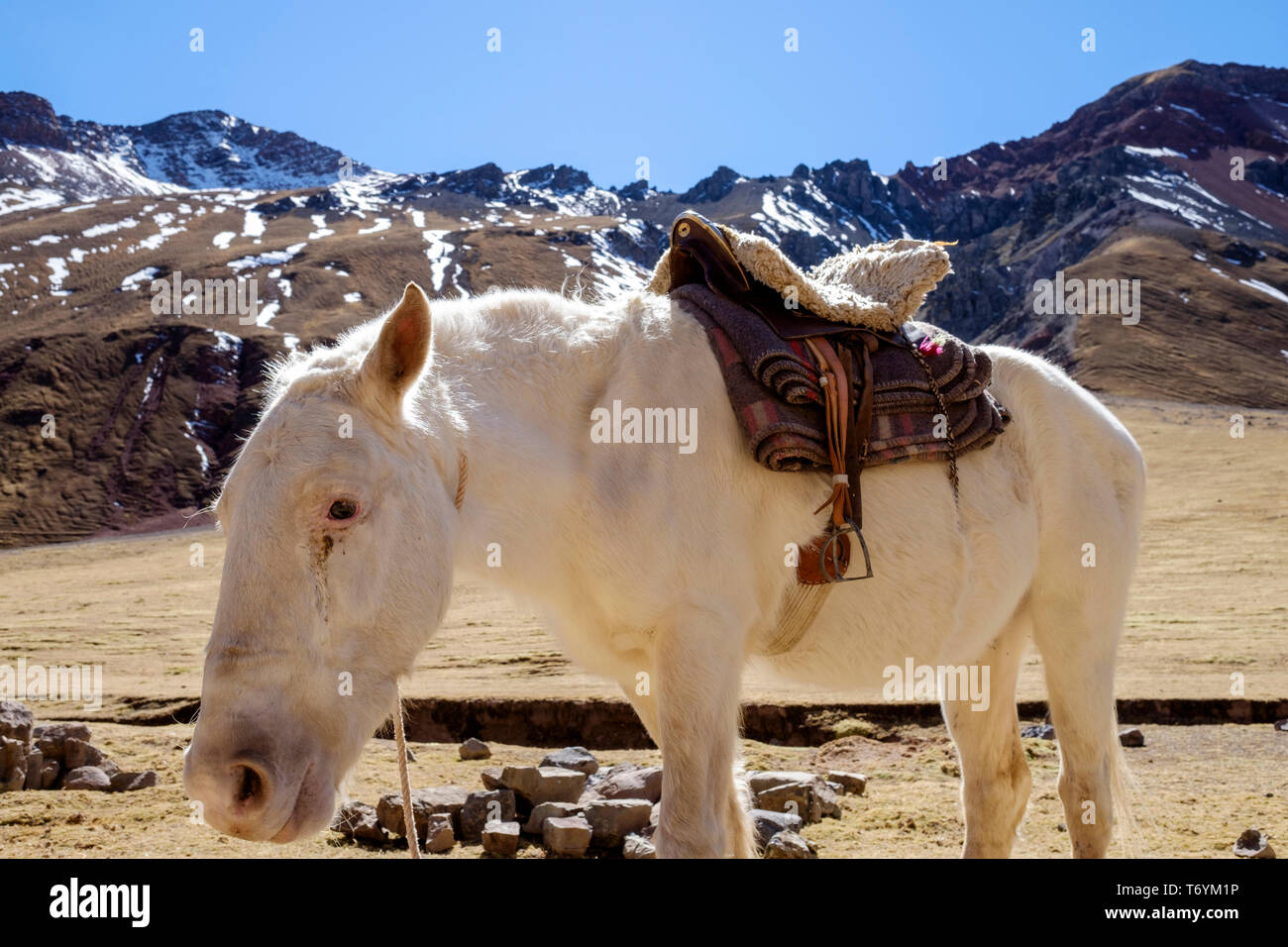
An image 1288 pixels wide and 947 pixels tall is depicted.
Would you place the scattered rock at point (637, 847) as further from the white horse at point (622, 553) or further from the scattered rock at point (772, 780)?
the white horse at point (622, 553)

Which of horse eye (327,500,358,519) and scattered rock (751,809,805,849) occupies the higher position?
horse eye (327,500,358,519)

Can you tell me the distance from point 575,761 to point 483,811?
4.56 ft

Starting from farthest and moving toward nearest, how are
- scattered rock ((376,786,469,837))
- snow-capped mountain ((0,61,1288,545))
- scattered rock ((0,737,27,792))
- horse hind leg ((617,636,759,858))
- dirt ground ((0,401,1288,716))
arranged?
snow-capped mountain ((0,61,1288,545)) < dirt ground ((0,401,1288,716)) < scattered rock ((0,737,27,792)) < scattered rock ((376,786,469,837)) < horse hind leg ((617,636,759,858))

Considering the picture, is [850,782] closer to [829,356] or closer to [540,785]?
[540,785]

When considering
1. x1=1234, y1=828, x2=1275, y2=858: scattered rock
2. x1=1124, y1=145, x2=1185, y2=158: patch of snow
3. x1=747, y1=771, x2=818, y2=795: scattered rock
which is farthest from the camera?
x1=1124, y1=145, x2=1185, y2=158: patch of snow

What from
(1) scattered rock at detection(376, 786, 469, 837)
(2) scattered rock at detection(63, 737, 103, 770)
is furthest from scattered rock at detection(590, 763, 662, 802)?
(2) scattered rock at detection(63, 737, 103, 770)

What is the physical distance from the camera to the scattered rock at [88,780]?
6.71 m

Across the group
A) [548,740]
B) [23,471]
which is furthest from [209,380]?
[548,740]

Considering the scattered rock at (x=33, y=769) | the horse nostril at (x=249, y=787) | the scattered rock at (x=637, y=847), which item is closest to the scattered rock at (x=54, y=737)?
the scattered rock at (x=33, y=769)

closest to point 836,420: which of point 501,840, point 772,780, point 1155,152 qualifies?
point 501,840

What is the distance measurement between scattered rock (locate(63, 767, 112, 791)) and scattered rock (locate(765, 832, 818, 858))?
15.5ft

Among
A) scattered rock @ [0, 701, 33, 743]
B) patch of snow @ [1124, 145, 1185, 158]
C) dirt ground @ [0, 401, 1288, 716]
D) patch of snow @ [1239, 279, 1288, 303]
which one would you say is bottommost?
dirt ground @ [0, 401, 1288, 716]

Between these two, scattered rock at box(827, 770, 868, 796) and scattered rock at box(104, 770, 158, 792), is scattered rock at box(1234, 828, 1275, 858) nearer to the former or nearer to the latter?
scattered rock at box(827, 770, 868, 796)

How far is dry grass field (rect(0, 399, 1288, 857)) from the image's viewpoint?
570 centimetres
